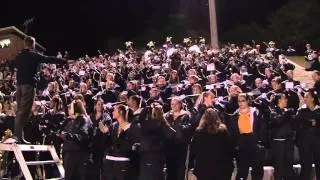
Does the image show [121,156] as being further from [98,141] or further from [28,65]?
[28,65]

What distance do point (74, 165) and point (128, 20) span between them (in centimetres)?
4254

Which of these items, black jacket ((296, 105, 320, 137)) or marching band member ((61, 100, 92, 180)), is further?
marching band member ((61, 100, 92, 180))

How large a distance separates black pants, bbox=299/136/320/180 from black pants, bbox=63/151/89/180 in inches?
147

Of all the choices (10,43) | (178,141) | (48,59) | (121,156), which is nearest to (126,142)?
(121,156)

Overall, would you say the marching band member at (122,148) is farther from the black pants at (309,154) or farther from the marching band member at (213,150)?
the black pants at (309,154)

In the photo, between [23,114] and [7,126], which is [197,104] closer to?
[23,114]

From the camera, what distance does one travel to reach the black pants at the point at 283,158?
32.0 ft

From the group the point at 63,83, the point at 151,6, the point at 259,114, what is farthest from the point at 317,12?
the point at 259,114

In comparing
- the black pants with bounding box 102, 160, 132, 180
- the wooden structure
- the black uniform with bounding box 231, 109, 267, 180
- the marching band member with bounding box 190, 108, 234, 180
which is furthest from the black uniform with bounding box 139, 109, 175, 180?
the wooden structure

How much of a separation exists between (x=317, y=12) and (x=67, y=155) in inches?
1446

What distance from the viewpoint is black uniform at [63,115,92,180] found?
9.75 metres

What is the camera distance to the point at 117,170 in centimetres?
938

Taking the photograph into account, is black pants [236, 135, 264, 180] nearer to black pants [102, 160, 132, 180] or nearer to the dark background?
black pants [102, 160, 132, 180]

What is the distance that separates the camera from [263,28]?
45719 millimetres
